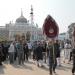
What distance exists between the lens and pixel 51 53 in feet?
50.0

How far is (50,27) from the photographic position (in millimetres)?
13688

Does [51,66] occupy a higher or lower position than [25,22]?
lower

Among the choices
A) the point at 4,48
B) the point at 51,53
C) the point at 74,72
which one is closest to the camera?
the point at 51,53

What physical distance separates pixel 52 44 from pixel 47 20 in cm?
189

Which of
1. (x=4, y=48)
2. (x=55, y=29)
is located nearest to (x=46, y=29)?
(x=55, y=29)

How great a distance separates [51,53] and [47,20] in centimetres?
212

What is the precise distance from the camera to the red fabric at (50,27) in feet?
44.8

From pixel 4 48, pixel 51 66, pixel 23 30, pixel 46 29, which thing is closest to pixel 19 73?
pixel 51 66

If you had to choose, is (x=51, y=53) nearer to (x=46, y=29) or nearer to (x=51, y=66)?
(x=51, y=66)

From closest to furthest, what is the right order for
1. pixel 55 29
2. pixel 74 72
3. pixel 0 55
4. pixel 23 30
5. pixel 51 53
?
pixel 55 29
pixel 51 53
pixel 74 72
pixel 0 55
pixel 23 30

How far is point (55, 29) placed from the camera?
44.9 ft

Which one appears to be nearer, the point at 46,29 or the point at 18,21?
the point at 46,29

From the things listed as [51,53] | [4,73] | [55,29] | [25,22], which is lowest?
[4,73]

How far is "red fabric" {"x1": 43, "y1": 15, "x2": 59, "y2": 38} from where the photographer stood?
13656mm
